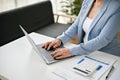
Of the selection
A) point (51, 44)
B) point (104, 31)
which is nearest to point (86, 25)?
point (104, 31)

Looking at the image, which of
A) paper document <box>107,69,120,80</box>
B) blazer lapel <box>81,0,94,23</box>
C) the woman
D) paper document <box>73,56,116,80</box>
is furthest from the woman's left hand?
blazer lapel <box>81,0,94,23</box>

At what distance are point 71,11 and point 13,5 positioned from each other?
109cm

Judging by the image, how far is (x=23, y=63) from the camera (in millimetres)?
1321

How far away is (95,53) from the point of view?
1.46m

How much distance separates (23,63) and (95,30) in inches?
26.4

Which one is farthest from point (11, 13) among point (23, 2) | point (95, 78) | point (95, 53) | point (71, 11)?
point (95, 78)

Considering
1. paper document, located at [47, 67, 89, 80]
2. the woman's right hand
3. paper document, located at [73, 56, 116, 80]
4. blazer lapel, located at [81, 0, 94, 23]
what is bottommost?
paper document, located at [47, 67, 89, 80]

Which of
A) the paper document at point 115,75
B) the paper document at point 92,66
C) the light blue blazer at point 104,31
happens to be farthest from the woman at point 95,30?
the paper document at point 115,75

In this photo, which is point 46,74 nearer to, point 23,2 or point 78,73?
point 78,73

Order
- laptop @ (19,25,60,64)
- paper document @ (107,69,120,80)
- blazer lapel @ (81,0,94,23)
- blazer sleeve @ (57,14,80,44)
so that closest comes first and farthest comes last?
paper document @ (107,69,120,80) < laptop @ (19,25,60,64) < blazer sleeve @ (57,14,80,44) < blazer lapel @ (81,0,94,23)

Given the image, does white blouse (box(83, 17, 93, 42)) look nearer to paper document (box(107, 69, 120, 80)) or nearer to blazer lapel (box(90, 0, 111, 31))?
blazer lapel (box(90, 0, 111, 31))

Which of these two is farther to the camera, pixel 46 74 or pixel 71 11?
pixel 71 11

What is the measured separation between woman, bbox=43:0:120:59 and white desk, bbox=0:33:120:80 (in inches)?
2.7

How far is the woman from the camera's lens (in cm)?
142
